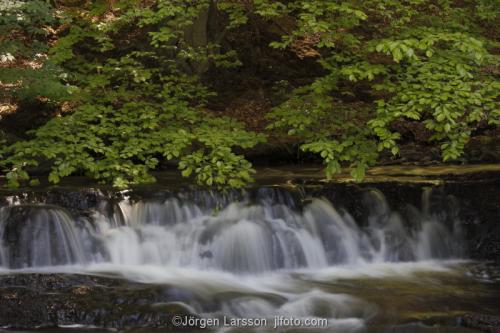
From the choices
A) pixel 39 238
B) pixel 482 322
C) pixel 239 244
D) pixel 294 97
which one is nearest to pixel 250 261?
pixel 239 244

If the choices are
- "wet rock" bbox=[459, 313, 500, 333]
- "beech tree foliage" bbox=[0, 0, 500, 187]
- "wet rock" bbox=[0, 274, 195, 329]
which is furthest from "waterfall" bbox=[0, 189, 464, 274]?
"wet rock" bbox=[459, 313, 500, 333]

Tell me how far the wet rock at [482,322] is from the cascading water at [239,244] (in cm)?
97

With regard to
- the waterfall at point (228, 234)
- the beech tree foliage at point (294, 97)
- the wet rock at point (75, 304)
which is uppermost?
the beech tree foliage at point (294, 97)

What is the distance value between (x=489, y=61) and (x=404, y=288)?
9.53ft

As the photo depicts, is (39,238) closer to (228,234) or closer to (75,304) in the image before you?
(75,304)

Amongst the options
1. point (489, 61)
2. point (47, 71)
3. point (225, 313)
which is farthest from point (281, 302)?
point (47, 71)

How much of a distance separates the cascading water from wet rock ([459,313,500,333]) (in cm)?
97

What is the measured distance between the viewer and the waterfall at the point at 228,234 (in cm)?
775

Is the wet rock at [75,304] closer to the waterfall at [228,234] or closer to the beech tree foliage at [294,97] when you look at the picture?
the waterfall at [228,234]

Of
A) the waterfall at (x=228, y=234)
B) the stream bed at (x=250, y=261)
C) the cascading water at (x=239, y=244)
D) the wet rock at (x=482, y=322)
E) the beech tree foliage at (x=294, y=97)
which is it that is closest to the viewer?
the wet rock at (x=482, y=322)

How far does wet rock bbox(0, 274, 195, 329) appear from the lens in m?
6.05

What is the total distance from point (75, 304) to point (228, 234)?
9.16 ft

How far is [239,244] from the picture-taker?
333 inches

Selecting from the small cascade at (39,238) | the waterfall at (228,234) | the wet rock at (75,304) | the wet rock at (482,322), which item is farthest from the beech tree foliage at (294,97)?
the wet rock at (75,304)
